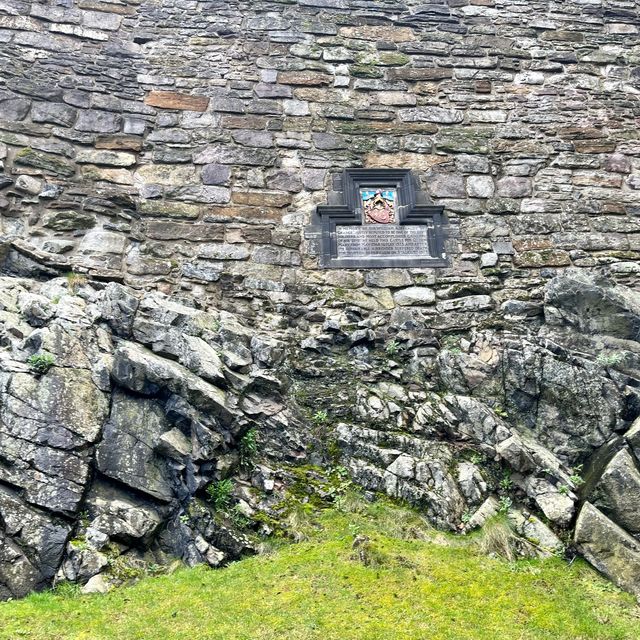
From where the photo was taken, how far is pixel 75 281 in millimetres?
7652

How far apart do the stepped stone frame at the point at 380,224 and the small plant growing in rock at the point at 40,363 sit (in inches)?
142

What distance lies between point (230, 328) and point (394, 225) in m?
2.75

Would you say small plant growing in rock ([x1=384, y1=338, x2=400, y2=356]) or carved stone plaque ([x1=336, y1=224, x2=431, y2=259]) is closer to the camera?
small plant growing in rock ([x1=384, y1=338, x2=400, y2=356])

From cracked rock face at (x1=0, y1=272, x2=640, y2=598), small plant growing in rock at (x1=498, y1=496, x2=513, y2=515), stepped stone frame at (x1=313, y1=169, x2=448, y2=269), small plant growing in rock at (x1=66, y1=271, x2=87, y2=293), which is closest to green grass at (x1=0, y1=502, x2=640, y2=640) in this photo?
cracked rock face at (x1=0, y1=272, x2=640, y2=598)

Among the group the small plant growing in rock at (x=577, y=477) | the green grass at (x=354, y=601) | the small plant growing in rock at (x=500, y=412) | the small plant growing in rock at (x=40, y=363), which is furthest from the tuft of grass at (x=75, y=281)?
the small plant growing in rock at (x=577, y=477)

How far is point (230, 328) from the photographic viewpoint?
7.36 m

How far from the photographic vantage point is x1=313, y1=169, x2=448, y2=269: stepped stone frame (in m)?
8.62

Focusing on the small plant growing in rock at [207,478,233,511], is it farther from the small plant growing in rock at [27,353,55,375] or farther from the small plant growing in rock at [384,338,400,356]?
the small plant growing in rock at [384,338,400,356]

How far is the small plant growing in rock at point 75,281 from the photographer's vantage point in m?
7.45

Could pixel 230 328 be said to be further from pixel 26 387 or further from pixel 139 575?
pixel 139 575

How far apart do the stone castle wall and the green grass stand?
3.20 m

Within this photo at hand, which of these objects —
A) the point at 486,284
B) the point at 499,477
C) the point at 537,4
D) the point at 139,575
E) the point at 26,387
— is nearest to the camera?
the point at 139,575

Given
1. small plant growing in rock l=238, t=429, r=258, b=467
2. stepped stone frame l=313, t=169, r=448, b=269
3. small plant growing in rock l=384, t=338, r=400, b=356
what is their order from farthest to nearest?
stepped stone frame l=313, t=169, r=448, b=269 → small plant growing in rock l=384, t=338, r=400, b=356 → small plant growing in rock l=238, t=429, r=258, b=467

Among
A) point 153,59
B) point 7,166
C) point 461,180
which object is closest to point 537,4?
point 461,180
